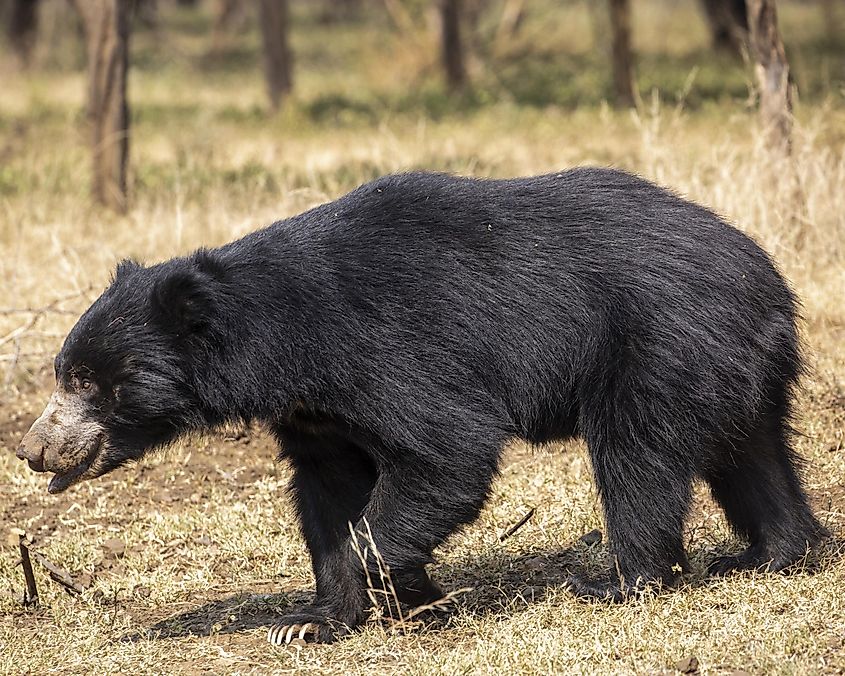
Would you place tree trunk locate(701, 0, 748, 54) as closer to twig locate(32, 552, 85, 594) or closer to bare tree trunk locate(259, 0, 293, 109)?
bare tree trunk locate(259, 0, 293, 109)

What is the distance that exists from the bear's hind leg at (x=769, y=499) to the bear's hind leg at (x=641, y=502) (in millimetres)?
299

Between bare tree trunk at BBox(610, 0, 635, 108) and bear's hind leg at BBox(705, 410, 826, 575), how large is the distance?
11521mm

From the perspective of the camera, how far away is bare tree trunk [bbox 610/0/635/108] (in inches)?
612

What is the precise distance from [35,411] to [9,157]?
261 inches

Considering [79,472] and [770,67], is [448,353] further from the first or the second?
[770,67]

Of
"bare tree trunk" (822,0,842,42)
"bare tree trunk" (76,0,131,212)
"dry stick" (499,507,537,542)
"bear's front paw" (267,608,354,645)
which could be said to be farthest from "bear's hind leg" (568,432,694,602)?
"bare tree trunk" (822,0,842,42)

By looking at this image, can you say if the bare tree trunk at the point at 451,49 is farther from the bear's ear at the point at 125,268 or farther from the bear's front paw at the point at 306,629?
the bear's front paw at the point at 306,629

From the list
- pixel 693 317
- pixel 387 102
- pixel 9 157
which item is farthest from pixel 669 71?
pixel 693 317

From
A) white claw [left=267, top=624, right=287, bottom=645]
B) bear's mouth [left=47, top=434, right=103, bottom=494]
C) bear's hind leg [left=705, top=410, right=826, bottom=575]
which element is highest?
bear's mouth [left=47, top=434, right=103, bottom=494]

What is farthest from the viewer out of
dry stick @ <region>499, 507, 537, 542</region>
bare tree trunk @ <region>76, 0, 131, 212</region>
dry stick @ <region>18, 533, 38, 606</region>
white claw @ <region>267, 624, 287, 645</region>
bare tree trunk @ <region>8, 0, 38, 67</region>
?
bare tree trunk @ <region>8, 0, 38, 67</region>

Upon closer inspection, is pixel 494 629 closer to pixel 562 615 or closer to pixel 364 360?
pixel 562 615

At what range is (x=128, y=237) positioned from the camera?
832 centimetres

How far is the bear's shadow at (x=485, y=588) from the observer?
438 cm

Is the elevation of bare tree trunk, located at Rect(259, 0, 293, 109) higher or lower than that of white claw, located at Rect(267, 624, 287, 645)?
higher
